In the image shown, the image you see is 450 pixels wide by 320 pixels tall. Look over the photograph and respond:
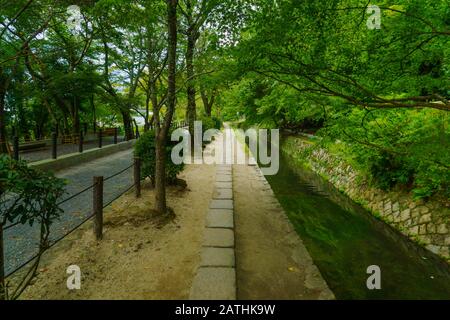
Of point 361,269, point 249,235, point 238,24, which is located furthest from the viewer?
point 249,235

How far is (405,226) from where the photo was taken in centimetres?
664

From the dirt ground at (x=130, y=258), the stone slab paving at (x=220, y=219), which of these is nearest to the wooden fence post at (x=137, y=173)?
the dirt ground at (x=130, y=258)

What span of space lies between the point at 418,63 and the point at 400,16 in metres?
0.81

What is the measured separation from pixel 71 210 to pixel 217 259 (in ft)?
12.6

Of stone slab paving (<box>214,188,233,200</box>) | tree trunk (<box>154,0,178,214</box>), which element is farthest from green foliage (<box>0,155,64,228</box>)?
stone slab paving (<box>214,188,233,200</box>)

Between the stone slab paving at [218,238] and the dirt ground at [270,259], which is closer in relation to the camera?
the dirt ground at [270,259]

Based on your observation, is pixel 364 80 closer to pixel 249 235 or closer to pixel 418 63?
pixel 418 63

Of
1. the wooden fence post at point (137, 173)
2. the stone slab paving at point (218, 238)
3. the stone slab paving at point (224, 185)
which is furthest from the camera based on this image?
the stone slab paving at point (224, 185)

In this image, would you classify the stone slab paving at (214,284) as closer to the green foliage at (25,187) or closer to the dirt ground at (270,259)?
the dirt ground at (270,259)

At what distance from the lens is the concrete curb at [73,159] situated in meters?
9.32

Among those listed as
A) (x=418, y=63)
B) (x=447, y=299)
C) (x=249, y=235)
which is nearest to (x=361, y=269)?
(x=447, y=299)

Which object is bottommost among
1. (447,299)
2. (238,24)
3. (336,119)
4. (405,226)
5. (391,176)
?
(447,299)

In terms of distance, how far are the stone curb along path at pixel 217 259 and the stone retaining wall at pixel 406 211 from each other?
2.16 metres

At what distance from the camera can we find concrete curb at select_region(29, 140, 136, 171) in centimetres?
932
